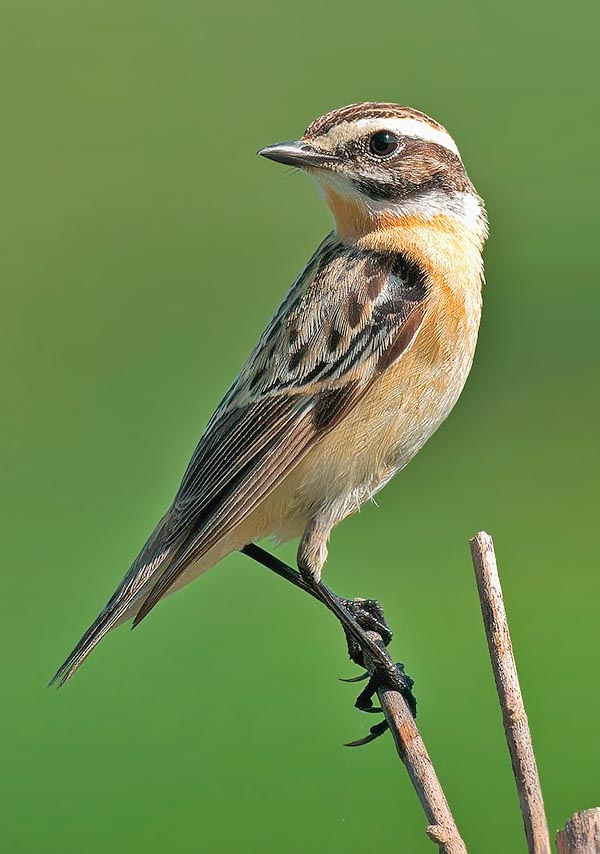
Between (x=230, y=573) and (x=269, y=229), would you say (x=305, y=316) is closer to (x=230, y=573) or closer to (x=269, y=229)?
(x=230, y=573)

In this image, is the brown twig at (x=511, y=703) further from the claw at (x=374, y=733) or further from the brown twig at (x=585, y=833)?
the claw at (x=374, y=733)

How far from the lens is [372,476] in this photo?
5102mm

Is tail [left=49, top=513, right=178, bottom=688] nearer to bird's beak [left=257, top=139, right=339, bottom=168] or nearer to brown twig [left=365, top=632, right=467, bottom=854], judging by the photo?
brown twig [left=365, top=632, right=467, bottom=854]

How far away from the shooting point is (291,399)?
507 centimetres

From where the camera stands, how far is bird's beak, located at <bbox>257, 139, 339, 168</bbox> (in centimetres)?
499

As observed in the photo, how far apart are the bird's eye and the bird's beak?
0.14 m

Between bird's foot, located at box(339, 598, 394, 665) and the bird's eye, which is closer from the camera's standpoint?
the bird's eye

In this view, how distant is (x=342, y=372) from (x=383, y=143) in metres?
0.80

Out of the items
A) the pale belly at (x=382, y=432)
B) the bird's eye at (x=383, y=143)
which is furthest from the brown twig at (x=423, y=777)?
the bird's eye at (x=383, y=143)

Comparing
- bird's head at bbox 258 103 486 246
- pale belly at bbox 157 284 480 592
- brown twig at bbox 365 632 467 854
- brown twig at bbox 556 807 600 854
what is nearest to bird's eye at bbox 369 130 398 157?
bird's head at bbox 258 103 486 246

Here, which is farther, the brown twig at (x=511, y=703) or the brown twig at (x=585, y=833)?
the brown twig at (x=511, y=703)

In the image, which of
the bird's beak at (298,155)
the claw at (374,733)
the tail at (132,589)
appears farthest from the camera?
the claw at (374,733)

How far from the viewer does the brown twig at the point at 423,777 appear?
331 cm

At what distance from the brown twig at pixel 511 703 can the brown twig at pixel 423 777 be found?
0.56 feet
